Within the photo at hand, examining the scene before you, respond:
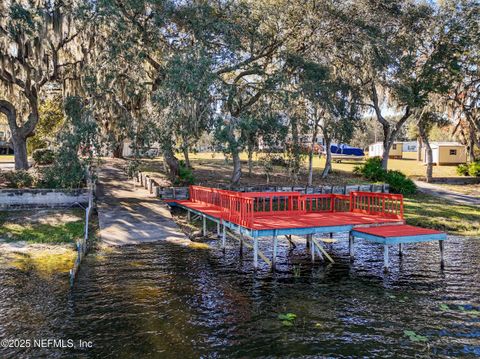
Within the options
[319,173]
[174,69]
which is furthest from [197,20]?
[319,173]

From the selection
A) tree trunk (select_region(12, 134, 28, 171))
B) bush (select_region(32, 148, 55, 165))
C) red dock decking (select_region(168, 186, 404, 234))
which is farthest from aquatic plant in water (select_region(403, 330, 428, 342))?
bush (select_region(32, 148, 55, 165))

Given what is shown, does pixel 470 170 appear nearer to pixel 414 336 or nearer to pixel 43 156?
pixel 414 336

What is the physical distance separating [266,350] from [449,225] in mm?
16153

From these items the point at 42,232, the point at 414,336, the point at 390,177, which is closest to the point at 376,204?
the point at 414,336

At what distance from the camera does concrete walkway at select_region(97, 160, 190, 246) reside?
16.5m

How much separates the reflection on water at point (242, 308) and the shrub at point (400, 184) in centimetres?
1300

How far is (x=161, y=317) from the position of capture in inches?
377

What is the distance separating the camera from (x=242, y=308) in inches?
404

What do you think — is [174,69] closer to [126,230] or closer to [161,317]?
[126,230]

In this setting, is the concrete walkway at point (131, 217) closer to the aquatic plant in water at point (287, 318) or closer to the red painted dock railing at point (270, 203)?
the red painted dock railing at point (270, 203)

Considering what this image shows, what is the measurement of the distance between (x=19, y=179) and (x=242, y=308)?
15.6 metres

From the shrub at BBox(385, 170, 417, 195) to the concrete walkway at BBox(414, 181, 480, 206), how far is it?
4.63 ft

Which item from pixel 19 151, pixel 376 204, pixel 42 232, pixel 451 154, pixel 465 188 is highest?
pixel 19 151

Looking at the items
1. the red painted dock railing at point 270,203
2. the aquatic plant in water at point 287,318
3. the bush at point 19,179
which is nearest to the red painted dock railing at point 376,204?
the red painted dock railing at point 270,203
